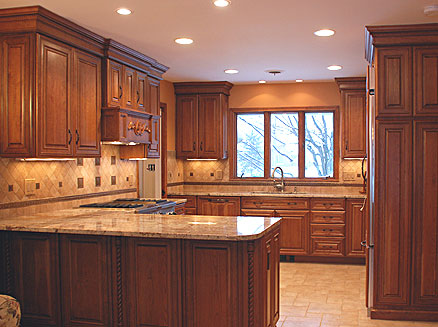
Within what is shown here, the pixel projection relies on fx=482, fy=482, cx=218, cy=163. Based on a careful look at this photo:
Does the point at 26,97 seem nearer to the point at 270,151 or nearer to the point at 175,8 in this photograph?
the point at 175,8

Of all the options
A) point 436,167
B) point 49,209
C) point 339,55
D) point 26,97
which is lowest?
point 49,209

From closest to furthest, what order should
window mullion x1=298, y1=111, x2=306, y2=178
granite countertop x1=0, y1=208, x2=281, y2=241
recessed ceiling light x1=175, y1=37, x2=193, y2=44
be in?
granite countertop x1=0, y1=208, x2=281, y2=241 < recessed ceiling light x1=175, y1=37, x2=193, y2=44 < window mullion x1=298, y1=111, x2=306, y2=178

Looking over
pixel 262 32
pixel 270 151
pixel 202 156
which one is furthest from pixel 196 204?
pixel 262 32

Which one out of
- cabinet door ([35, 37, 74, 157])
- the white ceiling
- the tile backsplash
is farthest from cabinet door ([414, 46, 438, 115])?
the tile backsplash

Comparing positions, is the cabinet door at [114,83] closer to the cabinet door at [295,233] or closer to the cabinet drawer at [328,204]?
the cabinet door at [295,233]

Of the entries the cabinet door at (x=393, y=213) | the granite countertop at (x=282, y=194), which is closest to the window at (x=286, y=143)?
the granite countertop at (x=282, y=194)

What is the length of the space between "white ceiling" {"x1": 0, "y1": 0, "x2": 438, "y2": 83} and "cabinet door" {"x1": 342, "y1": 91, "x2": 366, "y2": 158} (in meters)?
1.00

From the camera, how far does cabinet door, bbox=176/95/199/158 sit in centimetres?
726

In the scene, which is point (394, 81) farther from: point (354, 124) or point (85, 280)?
point (85, 280)

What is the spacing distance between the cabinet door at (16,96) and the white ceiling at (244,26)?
0.34 metres

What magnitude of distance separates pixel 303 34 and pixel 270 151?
3.18 metres

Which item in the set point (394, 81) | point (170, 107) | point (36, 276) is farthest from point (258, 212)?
point (36, 276)

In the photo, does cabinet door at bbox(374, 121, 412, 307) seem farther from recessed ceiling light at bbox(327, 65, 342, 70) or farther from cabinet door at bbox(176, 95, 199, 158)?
cabinet door at bbox(176, 95, 199, 158)

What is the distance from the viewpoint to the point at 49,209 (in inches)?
176
